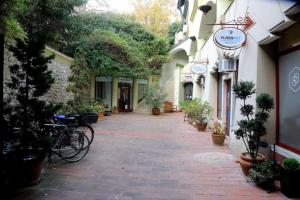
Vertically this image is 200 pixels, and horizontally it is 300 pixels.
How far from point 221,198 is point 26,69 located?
11.8 feet

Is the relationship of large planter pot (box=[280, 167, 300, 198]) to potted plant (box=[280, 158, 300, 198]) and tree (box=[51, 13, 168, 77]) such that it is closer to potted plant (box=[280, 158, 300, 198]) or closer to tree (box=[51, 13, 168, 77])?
potted plant (box=[280, 158, 300, 198])

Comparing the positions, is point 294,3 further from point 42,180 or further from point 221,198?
point 42,180

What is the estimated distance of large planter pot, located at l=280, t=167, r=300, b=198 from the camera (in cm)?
377

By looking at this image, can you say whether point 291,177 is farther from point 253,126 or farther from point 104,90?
point 104,90

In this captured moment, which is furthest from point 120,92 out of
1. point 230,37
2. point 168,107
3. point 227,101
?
point 230,37

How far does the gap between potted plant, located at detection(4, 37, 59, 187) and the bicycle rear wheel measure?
1.27m

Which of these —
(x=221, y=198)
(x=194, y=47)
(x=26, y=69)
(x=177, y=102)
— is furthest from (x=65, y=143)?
(x=177, y=102)

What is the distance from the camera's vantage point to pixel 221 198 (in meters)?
3.91

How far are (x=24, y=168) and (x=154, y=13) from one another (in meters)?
24.7

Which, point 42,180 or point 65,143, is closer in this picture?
point 42,180

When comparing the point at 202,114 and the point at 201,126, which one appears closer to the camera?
the point at 201,126

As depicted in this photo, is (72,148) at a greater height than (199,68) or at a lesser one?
lesser

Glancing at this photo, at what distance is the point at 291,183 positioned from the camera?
12.5 ft

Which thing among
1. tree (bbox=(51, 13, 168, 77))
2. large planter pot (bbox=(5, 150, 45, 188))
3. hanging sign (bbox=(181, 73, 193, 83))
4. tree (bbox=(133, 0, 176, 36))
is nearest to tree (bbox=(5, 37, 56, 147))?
large planter pot (bbox=(5, 150, 45, 188))
